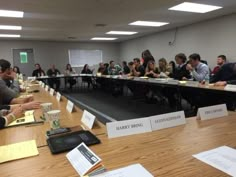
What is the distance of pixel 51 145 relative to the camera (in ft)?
3.61

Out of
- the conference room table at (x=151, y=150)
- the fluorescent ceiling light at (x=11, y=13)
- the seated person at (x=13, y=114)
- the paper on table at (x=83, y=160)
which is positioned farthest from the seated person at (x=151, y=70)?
the paper on table at (x=83, y=160)

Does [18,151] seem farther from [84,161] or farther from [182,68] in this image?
[182,68]

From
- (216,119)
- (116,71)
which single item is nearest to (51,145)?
(216,119)

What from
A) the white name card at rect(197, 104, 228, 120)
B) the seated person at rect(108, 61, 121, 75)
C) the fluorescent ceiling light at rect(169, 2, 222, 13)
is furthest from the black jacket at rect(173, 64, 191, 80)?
the seated person at rect(108, 61, 121, 75)

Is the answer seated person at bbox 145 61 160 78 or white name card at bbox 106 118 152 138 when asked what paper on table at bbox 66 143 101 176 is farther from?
seated person at bbox 145 61 160 78

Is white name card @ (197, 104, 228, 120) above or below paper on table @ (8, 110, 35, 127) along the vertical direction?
above

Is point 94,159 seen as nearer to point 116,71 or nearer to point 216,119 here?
point 216,119

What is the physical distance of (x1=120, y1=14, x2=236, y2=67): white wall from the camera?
635 cm

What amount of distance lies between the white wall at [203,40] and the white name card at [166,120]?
5721 mm

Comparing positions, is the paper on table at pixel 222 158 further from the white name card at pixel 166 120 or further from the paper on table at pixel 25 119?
the paper on table at pixel 25 119

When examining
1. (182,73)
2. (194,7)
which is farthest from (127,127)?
(194,7)

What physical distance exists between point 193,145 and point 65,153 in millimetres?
603

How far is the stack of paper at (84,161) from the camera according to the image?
2.69ft

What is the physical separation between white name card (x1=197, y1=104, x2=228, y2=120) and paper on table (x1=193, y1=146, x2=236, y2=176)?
1.49 ft
